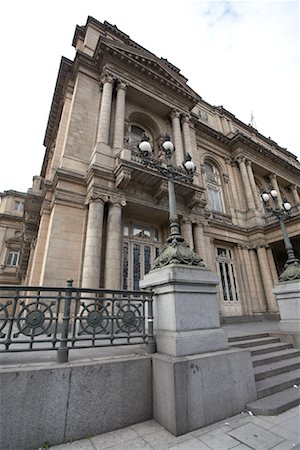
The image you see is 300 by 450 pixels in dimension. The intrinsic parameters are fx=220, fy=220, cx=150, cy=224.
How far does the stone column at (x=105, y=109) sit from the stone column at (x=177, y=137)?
4283 millimetres

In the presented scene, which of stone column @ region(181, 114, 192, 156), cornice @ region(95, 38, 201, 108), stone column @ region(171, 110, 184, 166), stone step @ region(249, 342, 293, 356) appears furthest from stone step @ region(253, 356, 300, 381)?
cornice @ region(95, 38, 201, 108)

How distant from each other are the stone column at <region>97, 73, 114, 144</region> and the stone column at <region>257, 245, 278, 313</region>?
11.8 metres

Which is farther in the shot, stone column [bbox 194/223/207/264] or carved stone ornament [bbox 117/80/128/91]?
carved stone ornament [bbox 117/80/128/91]

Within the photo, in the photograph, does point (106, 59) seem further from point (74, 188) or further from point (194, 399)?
point (194, 399)

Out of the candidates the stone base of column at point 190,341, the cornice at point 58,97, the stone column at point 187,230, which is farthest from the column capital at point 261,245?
the cornice at point 58,97

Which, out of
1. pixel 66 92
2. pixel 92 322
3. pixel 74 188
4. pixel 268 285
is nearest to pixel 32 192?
pixel 74 188

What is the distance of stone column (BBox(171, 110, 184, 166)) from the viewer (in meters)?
12.8

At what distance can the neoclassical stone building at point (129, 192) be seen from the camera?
8.82 metres

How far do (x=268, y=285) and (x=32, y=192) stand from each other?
1495 cm

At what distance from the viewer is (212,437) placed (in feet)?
9.51

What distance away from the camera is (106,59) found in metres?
12.0

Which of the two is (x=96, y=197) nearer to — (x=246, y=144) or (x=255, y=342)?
(x=255, y=342)

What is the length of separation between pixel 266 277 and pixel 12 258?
88.8ft

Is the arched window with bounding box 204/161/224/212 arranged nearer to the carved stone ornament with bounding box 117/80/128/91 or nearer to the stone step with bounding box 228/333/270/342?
the carved stone ornament with bounding box 117/80/128/91
